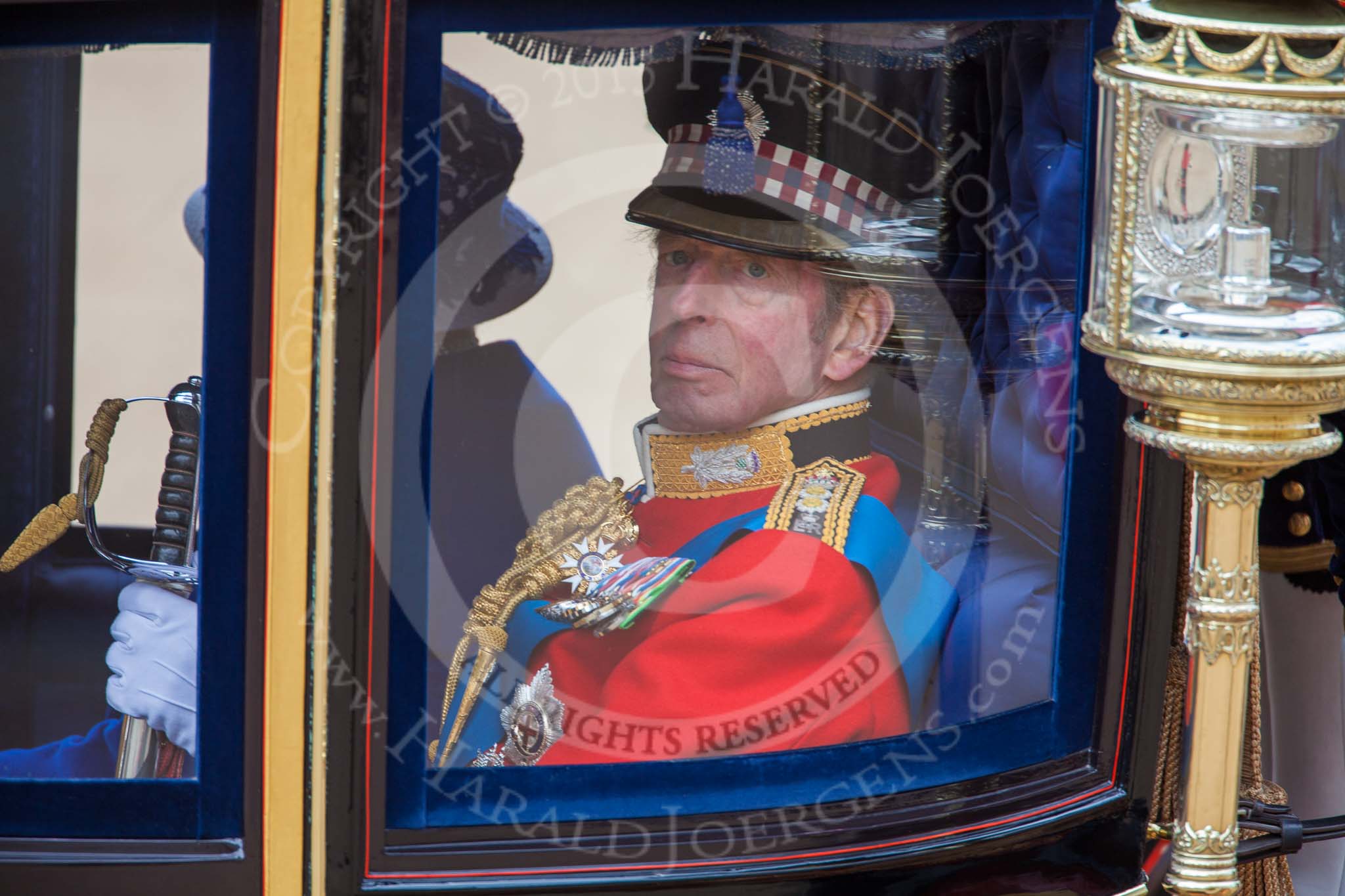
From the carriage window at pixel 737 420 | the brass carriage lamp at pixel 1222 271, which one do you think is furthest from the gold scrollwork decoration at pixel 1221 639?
the carriage window at pixel 737 420

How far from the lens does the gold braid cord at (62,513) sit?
1428mm

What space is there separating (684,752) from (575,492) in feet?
0.92


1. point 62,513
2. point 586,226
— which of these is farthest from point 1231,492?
point 62,513

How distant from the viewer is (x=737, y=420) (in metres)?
1.53

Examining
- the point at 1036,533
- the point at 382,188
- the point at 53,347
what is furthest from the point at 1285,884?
the point at 53,347

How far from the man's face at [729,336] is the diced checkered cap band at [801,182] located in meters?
0.06

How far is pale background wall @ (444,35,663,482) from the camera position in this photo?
1.37 m

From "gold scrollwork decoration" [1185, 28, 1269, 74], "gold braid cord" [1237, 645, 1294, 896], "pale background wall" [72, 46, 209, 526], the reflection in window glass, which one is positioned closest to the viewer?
"gold scrollwork decoration" [1185, 28, 1269, 74]

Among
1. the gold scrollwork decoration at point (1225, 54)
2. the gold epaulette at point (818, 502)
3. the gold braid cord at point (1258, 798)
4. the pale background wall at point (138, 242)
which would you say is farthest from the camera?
the gold braid cord at point (1258, 798)

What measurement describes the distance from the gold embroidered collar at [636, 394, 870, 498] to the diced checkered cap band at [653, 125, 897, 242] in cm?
18

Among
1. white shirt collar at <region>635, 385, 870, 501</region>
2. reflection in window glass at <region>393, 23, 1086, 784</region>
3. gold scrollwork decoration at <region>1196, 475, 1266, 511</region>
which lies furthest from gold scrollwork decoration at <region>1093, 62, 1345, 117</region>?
white shirt collar at <region>635, 385, 870, 501</region>

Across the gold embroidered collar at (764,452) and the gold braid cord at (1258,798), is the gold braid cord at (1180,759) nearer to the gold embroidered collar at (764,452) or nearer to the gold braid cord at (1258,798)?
the gold braid cord at (1258,798)

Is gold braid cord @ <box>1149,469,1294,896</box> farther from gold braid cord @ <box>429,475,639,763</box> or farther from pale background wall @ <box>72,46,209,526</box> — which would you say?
pale background wall @ <box>72,46,209,526</box>

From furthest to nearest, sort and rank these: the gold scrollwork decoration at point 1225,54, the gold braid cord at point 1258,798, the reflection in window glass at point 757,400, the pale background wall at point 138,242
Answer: the gold braid cord at point 1258,798, the reflection in window glass at point 757,400, the pale background wall at point 138,242, the gold scrollwork decoration at point 1225,54
